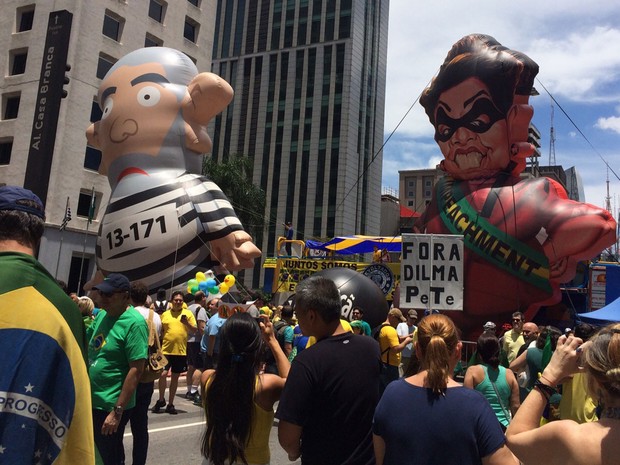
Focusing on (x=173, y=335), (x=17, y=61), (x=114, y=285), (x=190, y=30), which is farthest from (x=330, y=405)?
(x=190, y=30)

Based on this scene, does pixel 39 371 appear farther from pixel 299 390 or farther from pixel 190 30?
pixel 190 30

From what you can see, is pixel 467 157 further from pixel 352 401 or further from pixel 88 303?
pixel 352 401

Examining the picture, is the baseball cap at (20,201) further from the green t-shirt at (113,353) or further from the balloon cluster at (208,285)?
the balloon cluster at (208,285)

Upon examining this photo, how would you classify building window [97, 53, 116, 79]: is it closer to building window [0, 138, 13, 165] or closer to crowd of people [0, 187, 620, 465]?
building window [0, 138, 13, 165]

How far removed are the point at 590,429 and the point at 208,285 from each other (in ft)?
35.3

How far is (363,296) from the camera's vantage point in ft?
39.3

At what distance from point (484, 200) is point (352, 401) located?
1252cm

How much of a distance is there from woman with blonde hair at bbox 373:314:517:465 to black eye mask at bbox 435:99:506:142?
43.1ft

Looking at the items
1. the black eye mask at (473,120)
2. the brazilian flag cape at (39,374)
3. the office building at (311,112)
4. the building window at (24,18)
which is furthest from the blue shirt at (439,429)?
the office building at (311,112)

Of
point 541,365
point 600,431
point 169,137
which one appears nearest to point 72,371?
point 600,431

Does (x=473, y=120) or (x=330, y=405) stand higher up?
(x=473, y=120)

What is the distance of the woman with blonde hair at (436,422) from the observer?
229 cm

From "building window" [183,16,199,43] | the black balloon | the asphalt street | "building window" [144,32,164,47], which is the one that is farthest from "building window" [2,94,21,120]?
the asphalt street

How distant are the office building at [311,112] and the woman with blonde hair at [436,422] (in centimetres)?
4887
